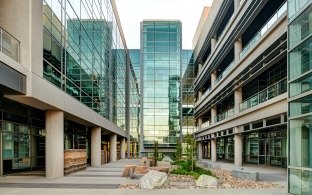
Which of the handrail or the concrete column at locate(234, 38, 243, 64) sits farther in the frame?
the handrail

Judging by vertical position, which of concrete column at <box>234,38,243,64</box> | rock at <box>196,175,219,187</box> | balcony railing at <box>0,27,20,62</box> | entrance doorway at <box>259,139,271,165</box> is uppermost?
concrete column at <box>234,38,243,64</box>

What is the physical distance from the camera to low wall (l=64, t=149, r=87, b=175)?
76.4 ft

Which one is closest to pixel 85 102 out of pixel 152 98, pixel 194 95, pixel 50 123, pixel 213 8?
pixel 50 123

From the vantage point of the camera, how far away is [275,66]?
31.0 metres

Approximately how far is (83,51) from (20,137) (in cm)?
855

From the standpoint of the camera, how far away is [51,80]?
67.5ft

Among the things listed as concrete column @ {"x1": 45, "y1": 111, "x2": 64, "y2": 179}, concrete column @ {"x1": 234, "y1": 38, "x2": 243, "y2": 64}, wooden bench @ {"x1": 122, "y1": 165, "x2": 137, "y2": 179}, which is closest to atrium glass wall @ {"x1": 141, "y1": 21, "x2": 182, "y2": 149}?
concrete column @ {"x1": 234, "y1": 38, "x2": 243, "y2": 64}

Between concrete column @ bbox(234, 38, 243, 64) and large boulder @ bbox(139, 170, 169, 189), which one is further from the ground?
concrete column @ bbox(234, 38, 243, 64)

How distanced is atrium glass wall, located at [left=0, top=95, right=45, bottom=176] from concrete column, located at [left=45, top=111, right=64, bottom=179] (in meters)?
2.58

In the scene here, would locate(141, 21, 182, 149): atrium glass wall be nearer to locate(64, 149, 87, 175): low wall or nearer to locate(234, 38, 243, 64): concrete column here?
locate(234, 38, 243, 64): concrete column

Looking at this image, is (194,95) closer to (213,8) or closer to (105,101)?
(213,8)

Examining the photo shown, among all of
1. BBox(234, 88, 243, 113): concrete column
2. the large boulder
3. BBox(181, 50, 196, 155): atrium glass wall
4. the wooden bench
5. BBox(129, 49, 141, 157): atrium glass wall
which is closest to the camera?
the large boulder

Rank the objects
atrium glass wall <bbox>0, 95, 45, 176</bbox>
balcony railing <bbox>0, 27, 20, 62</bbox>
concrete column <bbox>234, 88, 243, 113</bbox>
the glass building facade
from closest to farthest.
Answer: the glass building facade < balcony railing <bbox>0, 27, 20, 62</bbox> < atrium glass wall <bbox>0, 95, 45, 176</bbox> < concrete column <bbox>234, 88, 243, 113</bbox>

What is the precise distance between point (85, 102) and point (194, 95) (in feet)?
126
